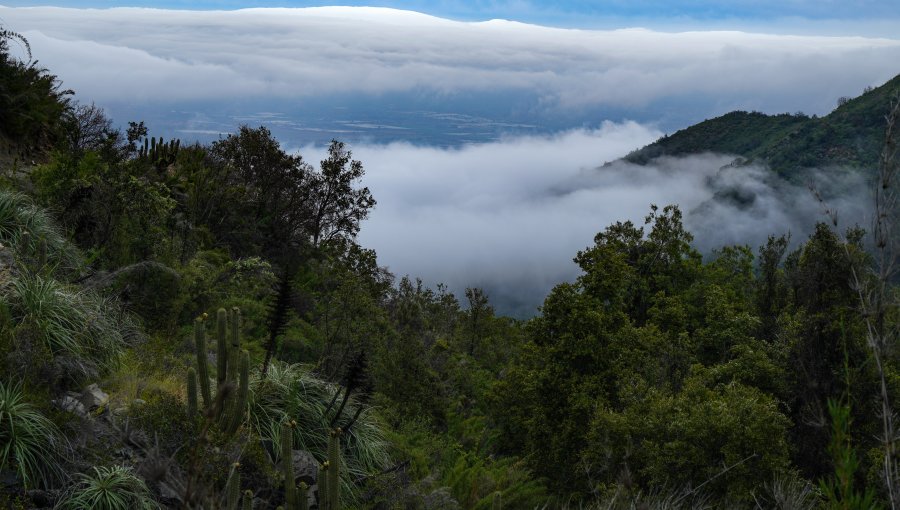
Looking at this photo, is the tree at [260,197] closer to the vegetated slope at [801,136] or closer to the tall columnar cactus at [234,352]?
the tall columnar cactus at [234,352]

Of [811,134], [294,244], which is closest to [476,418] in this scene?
[294,244]

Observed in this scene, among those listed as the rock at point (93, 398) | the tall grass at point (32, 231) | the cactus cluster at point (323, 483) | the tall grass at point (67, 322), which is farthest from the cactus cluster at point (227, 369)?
the tall grass at point (32, 231)

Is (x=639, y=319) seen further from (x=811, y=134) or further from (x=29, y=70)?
(x=811, y=134)

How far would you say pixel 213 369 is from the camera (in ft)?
31.6

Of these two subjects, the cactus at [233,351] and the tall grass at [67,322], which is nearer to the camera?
the cactus at [233,351]

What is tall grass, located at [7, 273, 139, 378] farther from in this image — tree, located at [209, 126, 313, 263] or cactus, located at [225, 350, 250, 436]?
tree, located at [209, 126, 313, 263]

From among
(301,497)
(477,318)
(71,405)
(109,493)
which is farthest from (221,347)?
(477,318)

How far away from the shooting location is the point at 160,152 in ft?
80.7

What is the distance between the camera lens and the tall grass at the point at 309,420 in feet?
28.3

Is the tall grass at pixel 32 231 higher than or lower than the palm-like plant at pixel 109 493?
higher

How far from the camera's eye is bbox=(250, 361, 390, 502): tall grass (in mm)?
8617

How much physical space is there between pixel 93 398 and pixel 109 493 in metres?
1.74

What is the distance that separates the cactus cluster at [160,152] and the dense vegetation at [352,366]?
0.47 ft

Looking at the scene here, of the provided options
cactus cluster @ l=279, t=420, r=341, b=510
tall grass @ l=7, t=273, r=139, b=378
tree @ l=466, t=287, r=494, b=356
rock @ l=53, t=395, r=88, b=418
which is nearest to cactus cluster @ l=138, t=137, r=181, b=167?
tree @ l=466, t=287, r=494, b=356
